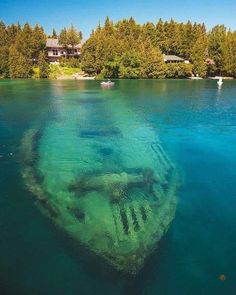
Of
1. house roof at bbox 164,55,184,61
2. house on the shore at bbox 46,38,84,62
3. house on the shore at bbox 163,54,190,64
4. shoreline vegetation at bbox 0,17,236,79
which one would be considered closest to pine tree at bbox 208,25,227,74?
shoreline vegetation at bbox 0,17,236,79

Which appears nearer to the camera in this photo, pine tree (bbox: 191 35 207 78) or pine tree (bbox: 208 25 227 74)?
pine tree (bbox: 191 35 207 78)

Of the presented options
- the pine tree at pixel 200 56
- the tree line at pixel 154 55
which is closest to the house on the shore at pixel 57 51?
the tree line at pixel 154 55

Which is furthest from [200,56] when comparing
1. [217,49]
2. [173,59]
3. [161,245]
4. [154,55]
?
[161,245]

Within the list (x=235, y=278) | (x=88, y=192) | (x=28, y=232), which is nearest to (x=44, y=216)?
(x=28, y=232)

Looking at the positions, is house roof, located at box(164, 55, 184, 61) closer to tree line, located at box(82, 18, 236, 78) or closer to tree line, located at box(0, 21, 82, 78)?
tree line, located at box(82, 18, 236, 78)

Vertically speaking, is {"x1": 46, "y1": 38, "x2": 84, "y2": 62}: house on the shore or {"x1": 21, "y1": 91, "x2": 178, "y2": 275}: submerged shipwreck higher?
{"x1": 46, "y1": 38, "x2": 84, "y2": 62}: house on the shore

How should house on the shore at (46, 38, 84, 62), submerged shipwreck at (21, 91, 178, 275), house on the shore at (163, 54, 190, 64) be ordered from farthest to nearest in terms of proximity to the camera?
house on the shore at (46, 38, 84, 62) → house on the shore at (163, 54, 190, 64) → submerged shipwreck at (21, 91, 178, 275)

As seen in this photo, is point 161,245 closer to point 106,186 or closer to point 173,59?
point 106,186

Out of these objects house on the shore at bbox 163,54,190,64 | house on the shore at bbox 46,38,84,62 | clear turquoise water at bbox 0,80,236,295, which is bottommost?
clear turquoise water at bbox 0,80,236,295
